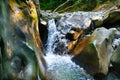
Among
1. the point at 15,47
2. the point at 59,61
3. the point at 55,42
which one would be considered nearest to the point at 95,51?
the point at 59,61

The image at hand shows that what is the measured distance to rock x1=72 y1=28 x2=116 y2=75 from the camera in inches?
339

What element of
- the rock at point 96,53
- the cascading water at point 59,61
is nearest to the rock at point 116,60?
the rock at point 96,53

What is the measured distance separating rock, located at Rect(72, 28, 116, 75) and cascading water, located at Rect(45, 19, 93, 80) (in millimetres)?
254

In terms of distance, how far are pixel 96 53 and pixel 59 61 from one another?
6.59 feet

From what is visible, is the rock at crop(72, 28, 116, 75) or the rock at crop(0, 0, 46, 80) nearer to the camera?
the rock at crop(0, 0, 46, 80)

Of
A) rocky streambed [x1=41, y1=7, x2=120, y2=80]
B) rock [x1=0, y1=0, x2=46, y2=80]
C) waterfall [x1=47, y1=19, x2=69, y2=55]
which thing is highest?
rock [x1=0, y1=0, x2=46, y2=80]

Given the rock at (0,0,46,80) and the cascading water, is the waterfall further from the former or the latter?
the rock at (0,0,46,80)

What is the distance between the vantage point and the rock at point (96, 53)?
8.60 meters

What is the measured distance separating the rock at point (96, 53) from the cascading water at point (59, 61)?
0.83 feet

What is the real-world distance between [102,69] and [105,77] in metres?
0.25

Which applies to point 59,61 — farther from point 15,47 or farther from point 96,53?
point 15,47

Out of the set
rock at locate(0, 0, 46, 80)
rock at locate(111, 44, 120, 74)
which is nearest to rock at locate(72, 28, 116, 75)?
rock at locate(111, 44, 120, 74)

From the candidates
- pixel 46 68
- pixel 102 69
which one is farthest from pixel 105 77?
pixel 46 68

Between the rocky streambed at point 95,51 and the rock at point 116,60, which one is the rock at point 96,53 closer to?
the rocky streambed at point 95,51
